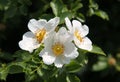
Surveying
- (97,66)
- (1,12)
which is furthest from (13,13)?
(97,66)

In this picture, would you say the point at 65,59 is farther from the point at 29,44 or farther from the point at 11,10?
the point at 11,10

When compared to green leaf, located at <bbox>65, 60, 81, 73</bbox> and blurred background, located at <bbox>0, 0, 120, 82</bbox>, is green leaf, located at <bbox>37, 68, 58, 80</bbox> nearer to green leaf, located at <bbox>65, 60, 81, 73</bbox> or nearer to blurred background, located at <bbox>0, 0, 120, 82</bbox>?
green leaf, located at <bbox>65, 60, 81, 73</bbox>

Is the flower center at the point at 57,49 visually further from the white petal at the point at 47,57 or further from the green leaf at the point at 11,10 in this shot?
the green leaf at the point at 11,10

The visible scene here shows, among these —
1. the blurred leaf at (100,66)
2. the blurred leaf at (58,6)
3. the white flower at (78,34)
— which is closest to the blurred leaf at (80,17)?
the blurred leaf at (58,6)

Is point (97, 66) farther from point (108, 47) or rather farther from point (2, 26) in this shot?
point (2, 26)

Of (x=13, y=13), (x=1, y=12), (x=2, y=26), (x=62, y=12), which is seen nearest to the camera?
(x=62, y=12)

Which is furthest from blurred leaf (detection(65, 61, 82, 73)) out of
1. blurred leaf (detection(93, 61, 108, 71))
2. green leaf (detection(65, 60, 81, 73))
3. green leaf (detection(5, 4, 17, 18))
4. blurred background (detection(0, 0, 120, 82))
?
blurred leaf (detection(93, 61, 108, 71))

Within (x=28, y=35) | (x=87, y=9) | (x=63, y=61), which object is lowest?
(x=63, y=61)
